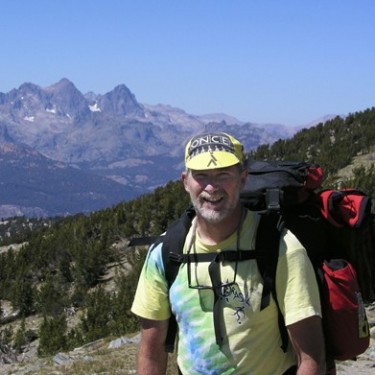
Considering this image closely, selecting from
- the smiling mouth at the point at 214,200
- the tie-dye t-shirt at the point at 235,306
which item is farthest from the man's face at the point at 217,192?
the tie-dye t-shirt at the point at 235,306

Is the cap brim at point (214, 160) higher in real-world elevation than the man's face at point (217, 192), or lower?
higher

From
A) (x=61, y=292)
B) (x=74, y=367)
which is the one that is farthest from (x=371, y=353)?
(x=61, y=292)

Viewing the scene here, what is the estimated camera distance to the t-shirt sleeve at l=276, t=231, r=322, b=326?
302 centimetres

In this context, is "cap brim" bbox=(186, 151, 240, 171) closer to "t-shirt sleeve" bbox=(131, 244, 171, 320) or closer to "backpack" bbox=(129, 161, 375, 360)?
"backpack" bbox=(129, 161, 375, 360)

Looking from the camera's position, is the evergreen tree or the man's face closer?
the man's face

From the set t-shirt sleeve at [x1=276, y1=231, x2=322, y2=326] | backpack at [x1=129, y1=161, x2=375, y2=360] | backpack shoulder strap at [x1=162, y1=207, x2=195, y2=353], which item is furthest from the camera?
backpack shoulder strap at [x1=162, y1=207, x2=195, y2=353]

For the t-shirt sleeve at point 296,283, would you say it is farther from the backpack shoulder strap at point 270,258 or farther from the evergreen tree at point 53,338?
the evergreen tree at point 53,338

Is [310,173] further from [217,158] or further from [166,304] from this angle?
[166,304]

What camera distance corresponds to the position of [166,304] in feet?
11.0

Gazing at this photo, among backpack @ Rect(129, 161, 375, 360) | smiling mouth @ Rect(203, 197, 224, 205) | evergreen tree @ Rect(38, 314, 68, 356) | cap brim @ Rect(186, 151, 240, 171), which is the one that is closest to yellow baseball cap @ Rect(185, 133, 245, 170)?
cap brim @ Rect(186, 151, 240, 171)

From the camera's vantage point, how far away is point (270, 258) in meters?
3.06

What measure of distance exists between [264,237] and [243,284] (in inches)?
10.0

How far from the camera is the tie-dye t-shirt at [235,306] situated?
3.04 meters

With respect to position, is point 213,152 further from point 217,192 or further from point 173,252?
point 173,252
